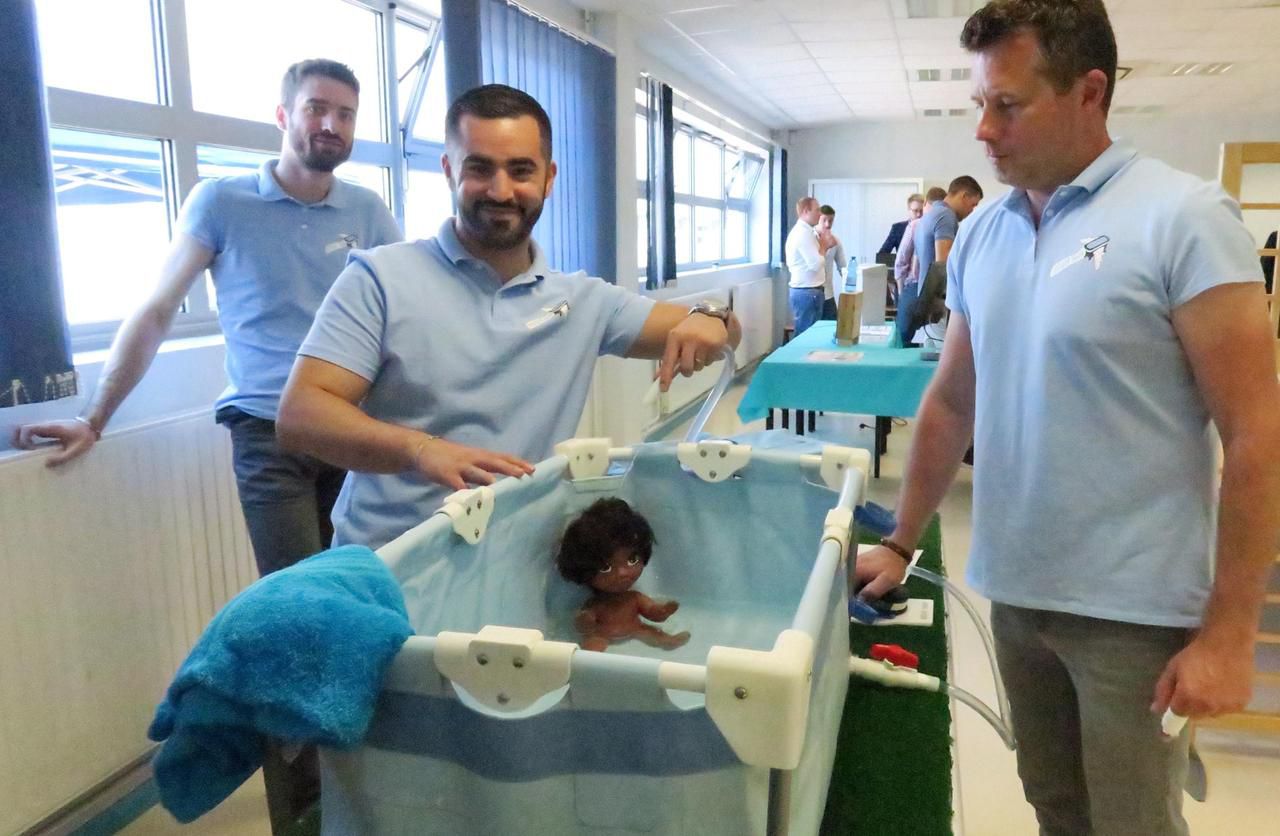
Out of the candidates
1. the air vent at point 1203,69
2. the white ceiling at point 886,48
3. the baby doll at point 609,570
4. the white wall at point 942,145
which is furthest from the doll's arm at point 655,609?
the white wall at point 942,145

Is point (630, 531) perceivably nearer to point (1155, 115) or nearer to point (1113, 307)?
point (1113, 307)

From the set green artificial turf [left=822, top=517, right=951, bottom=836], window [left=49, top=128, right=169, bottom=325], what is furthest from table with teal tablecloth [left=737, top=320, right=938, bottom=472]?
window [left=49, top=128, right=169, bottom=325]

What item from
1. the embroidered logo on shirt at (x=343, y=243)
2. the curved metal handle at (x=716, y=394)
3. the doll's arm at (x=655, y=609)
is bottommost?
the doll's arm at (x=655, y=609)

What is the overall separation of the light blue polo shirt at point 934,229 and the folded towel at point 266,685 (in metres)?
4.42

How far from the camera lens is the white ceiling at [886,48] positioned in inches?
187

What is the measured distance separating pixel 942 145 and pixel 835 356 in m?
6.83

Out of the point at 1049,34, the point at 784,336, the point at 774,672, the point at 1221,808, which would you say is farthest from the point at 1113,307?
the point at 784,336

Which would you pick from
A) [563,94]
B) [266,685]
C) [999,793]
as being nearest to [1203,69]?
[563,94]

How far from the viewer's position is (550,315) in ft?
4.68

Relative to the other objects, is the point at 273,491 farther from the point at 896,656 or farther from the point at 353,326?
Result: the point at 896,656

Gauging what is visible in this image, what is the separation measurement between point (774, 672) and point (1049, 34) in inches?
32.4

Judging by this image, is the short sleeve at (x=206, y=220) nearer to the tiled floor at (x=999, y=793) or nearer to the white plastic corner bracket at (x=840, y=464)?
the tiled floor at (x=999, y=793)

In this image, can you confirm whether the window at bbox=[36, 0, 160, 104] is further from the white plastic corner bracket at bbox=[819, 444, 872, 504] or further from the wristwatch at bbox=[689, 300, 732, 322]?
the white plastic corner bracket at bbox=[819, 444, 872, 504]

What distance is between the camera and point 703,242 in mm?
7938
